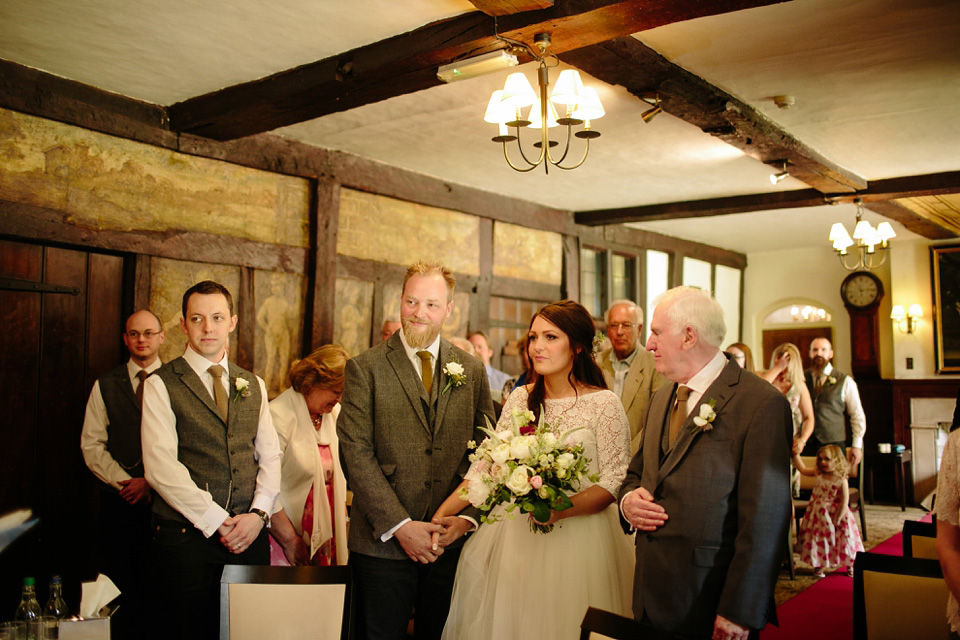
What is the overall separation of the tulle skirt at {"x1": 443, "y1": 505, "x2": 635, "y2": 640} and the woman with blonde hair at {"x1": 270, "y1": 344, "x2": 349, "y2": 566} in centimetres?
108

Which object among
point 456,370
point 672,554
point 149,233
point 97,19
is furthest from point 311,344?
point 672,554

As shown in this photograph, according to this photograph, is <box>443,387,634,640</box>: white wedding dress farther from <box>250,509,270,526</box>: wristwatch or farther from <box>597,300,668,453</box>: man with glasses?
<box>597,300,668,453</box>: man with glasses

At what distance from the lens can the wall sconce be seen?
1117cm

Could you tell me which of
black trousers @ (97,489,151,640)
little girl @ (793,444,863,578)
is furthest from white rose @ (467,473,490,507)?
little girl @ (793,444,863,578)

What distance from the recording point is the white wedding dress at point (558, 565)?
112 inches

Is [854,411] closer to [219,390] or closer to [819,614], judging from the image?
[819,614]

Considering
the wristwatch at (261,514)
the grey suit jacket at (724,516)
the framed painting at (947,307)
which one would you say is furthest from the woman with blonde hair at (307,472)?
the framed painting at (947,307)

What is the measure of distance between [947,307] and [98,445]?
11.1m

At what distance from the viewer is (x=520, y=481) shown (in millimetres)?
2594

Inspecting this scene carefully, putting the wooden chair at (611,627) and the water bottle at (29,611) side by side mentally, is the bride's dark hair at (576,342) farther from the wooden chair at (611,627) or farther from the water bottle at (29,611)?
the water bottle at (29,611)

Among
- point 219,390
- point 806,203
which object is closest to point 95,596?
point 219,390

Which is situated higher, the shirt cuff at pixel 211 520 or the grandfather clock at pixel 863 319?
the grandfather clock at pixel 863 319

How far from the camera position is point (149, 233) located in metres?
5.26

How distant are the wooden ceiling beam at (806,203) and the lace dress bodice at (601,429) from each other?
5763mm
